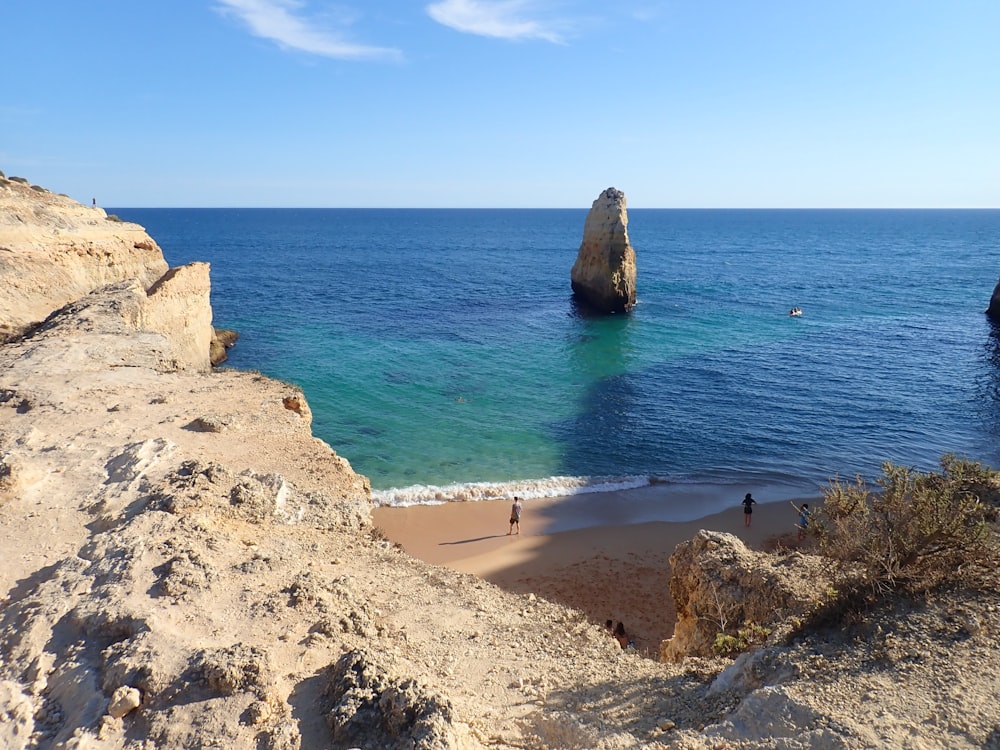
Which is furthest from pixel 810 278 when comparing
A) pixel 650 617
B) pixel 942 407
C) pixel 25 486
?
pixel 25 486

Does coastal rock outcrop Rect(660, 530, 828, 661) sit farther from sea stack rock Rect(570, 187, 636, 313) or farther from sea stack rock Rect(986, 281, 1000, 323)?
sea stack rock Rect(986, 281, 1000, 323)

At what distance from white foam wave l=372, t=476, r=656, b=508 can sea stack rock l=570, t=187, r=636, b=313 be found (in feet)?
90.1

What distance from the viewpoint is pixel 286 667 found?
719 centimetres

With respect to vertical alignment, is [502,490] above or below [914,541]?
below

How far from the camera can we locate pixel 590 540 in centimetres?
1839

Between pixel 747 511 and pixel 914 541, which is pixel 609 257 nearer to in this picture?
pixel 747 511

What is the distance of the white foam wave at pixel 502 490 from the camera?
20297 millimetres

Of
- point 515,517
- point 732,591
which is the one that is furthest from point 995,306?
point 732,591

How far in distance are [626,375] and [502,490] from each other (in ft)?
46.3

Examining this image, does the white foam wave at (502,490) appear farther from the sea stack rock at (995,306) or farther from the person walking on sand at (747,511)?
the sea stack rock at (995,306)

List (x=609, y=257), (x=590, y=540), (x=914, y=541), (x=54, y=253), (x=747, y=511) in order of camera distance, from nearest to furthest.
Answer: (x=914, y=541)
(x=590, y=540)
(x=747, y=511)
(x=54, y=253)
(x=609, y=257)

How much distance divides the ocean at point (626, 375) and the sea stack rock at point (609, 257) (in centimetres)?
185

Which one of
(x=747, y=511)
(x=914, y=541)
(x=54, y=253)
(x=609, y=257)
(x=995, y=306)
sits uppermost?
(x=609, y=257)

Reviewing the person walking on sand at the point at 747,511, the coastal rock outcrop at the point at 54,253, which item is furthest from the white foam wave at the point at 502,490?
the coastal rock outcrop at the point at 54,253
